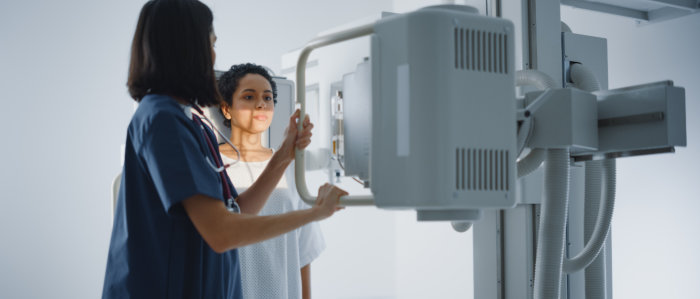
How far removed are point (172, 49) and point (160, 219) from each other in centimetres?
30

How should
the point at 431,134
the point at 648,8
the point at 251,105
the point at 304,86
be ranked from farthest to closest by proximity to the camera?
the point at 648,8
the point at 251,105
the point at 304,86
the point at 431,134

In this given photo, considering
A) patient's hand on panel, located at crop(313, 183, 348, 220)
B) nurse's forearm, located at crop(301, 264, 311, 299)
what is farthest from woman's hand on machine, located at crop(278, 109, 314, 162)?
nurse's forearm, located at crop(301, 264, 311, 299)

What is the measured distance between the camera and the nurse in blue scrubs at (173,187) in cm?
111

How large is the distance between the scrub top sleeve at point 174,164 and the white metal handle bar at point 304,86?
161 millimetres

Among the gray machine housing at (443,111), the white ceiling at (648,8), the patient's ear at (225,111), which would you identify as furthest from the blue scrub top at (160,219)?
the white ceiling at (648,8)

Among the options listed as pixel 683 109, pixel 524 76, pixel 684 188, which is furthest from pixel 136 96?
pixel 684 188

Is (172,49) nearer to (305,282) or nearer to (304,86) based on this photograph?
(304,86)

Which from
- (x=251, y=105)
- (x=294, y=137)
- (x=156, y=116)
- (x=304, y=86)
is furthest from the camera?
(x=251, y=105)

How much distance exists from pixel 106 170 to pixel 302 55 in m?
2.67

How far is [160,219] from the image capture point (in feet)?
3.88

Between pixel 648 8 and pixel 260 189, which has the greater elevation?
pixel 648 8

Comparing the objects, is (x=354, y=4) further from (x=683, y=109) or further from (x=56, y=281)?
(x=683, y=109)

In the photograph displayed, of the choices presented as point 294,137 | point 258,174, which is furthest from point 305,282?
point 294,137

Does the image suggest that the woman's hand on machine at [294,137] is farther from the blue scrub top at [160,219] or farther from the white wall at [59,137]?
the white wall at [59,137]
